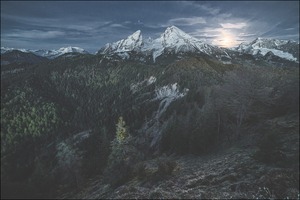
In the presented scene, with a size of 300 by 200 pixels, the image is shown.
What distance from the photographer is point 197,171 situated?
3428 cm

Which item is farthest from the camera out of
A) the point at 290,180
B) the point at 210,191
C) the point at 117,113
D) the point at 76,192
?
the point at 117,113

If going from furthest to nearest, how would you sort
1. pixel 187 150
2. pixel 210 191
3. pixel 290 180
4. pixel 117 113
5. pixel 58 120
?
pixel 117 113 → pixel 58 120 → pixel 187 150 → pixel 210 191 → pixel 290 180

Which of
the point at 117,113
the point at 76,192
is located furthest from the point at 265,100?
the point at 117,113

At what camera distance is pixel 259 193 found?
2327 cm

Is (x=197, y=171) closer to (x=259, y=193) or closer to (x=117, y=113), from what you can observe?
(x=259, y=193)

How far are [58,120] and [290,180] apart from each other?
147469 millimetres

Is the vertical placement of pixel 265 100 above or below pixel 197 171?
above

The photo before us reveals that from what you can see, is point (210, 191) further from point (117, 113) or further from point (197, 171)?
point (117, 113)

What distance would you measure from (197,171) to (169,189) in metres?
6.56

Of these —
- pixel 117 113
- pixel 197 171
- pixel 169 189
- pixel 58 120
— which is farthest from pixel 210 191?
pixel 117 113

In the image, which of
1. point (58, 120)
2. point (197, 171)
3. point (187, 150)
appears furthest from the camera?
point (58, 120)

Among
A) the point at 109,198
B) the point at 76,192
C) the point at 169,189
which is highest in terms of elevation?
the point at 169,189

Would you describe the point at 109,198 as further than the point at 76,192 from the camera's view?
No

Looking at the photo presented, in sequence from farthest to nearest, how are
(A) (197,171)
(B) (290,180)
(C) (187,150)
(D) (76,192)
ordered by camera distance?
(C) (187,150), (D) (76,192), (A) (197,171), (B) (290,180)
